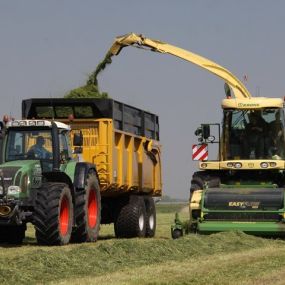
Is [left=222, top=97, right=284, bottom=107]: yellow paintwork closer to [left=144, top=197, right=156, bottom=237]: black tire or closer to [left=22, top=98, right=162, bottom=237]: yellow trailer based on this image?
[left=22, top=98, right=162, bottom=237]: yellow trailer

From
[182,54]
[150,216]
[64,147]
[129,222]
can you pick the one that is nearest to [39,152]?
[64,147]

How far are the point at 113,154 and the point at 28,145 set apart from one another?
2.50m

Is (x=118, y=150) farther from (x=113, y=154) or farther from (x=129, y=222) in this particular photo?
(x=129, y=222)

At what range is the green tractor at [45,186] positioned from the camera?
14.1m

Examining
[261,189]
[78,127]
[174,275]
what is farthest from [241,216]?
[174,275]

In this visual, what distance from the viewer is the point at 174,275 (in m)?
10.3

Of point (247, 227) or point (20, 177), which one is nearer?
point (20, 177)

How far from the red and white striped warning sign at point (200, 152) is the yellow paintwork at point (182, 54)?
2900 millimetres

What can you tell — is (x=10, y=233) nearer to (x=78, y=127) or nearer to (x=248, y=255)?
(x=78, y=127)

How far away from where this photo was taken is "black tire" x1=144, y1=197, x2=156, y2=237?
20.7 meters

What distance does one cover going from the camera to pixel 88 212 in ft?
52.6

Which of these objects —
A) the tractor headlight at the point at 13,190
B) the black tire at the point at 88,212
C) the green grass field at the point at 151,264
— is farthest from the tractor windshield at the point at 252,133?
the tractor headlight at the point at 13,190

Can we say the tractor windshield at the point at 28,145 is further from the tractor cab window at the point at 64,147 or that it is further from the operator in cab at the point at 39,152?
the tractor cab window at the point at 64,147

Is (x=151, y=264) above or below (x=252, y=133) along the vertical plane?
below
